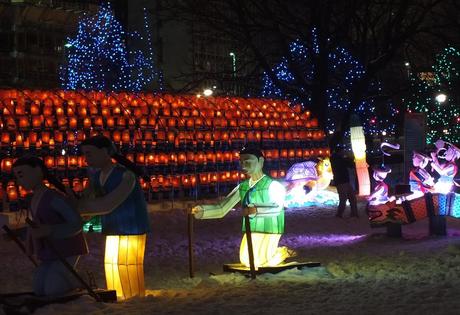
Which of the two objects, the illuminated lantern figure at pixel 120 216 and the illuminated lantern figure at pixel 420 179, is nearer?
the illuminated lantern figure at pixel 120 216

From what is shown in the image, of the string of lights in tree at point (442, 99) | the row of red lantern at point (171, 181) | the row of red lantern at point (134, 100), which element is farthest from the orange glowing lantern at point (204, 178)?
the string of lights in tree at point (442, 99)

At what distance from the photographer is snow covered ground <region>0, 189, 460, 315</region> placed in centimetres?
682

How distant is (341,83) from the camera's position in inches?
1153

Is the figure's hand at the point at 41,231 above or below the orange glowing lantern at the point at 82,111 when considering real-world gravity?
below

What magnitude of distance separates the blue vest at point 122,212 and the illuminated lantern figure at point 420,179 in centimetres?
667

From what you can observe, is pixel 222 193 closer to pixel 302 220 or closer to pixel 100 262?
pixel 302 220

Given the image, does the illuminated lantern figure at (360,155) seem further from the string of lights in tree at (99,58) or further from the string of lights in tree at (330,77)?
the string of lights in tree at (99,58)

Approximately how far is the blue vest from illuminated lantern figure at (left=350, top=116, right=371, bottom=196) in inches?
604

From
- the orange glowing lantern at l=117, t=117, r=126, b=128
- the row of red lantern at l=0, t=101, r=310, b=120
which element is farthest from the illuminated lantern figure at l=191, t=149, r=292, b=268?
the orange glowing lantern at l=117, t=117, r=126, b=128

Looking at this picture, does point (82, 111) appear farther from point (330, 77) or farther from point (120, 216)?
point (330, 77)

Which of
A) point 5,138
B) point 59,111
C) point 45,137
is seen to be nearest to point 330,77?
point 59,111

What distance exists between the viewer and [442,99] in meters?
30.7

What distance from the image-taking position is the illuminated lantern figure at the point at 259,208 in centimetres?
916

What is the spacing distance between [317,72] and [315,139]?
143 inches
